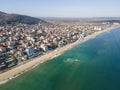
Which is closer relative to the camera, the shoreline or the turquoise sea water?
the turquoise sea water

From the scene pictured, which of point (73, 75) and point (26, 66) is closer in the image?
point (73, 75)

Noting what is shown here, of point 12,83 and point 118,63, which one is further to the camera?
point 118,63

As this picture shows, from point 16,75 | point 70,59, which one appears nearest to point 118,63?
point 70,59

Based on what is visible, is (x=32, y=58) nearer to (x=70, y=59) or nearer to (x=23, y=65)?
(x=23, y=65)

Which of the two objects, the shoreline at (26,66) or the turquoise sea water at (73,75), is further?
the shoreline at (26,66)

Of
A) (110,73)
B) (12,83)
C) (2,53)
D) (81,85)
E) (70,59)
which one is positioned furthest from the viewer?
(2,53)

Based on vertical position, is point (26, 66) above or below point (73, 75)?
below

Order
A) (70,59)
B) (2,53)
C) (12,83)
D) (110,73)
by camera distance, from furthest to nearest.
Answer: (2,53), (70,59), (110,73), (12,83)

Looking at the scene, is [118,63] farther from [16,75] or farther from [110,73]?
[16,75]
